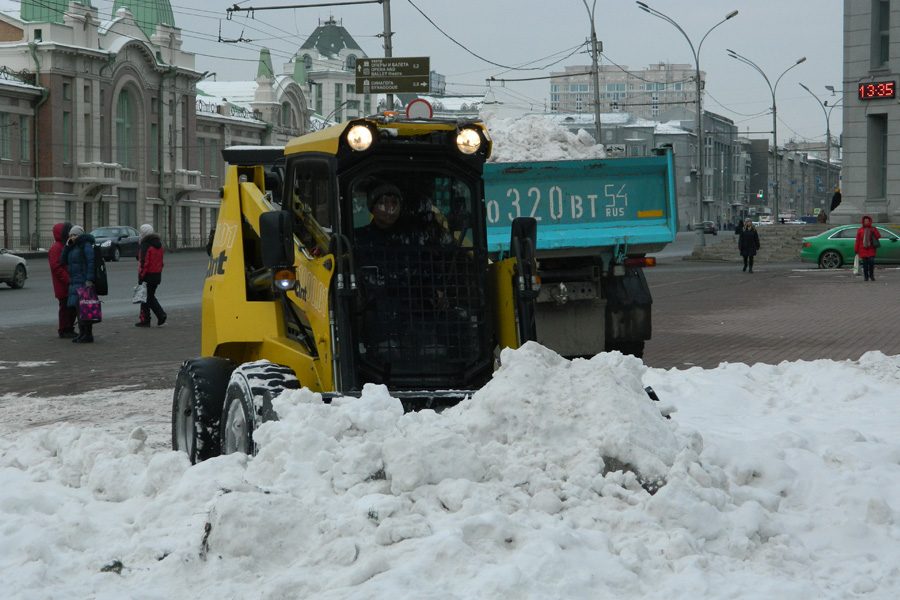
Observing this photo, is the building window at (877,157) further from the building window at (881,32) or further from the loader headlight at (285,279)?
the loader headlight at (285,279)

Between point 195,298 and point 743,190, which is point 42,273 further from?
point 743,190

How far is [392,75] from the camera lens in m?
30.9

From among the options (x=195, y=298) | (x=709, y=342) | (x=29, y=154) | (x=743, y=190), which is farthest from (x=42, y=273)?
(x=743, y=190)

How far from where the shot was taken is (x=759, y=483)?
6.34 m

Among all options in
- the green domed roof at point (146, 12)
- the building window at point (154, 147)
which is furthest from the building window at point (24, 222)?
the green domed roof at point (146, 12)

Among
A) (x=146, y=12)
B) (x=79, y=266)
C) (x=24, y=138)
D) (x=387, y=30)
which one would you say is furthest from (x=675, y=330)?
(x=146, y=12)

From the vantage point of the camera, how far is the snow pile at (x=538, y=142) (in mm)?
15844

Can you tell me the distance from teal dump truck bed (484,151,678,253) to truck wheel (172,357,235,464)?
6129 mm

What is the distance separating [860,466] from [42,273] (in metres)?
37.6

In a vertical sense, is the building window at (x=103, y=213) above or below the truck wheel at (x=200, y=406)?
above

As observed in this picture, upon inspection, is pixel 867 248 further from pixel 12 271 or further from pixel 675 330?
pixel 12 271

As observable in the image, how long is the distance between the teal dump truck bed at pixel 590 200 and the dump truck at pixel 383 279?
6105 millimetres

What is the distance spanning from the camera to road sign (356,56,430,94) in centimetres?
3084

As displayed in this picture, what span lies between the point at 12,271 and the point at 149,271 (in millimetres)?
13927
